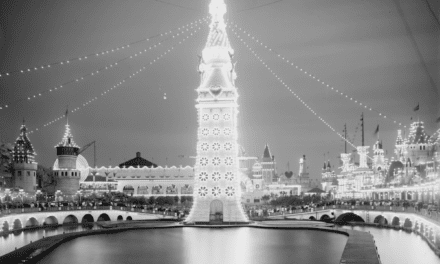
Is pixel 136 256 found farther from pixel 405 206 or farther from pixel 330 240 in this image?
pixel 405 206

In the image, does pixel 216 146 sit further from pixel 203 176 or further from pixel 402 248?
pixel 402 248

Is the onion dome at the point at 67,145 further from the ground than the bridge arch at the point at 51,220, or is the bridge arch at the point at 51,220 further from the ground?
the onion dome at the point at 67,145

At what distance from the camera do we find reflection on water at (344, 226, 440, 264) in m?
35.4

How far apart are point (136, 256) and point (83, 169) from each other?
7342 centimetres

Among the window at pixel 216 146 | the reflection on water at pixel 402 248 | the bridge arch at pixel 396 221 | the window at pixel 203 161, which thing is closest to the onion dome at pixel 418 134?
the bridge arch at pixel 396 221

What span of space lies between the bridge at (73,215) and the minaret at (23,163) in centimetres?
1919

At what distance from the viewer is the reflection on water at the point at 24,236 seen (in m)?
42.6

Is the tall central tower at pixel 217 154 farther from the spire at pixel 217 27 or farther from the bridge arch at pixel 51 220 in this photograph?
the bridge arch at pixel 51 220

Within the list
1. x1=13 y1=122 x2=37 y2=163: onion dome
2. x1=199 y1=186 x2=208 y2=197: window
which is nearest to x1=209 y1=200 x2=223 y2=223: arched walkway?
x1=199 y1=186 x2=208 y2=197: window

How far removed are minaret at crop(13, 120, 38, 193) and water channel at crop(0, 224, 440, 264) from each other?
129 ft

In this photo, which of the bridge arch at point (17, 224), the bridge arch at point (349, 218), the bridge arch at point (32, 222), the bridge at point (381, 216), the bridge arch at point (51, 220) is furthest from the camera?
the bridge arch at point (51, 220)

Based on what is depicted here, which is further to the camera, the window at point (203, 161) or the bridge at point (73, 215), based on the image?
the bridge at point (73, 215)

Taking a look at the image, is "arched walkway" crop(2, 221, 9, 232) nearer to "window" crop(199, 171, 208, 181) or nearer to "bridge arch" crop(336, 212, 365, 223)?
"window" crop(199, 171, 208, 181)

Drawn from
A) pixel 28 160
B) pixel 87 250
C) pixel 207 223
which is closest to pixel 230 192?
pixel 207 223
